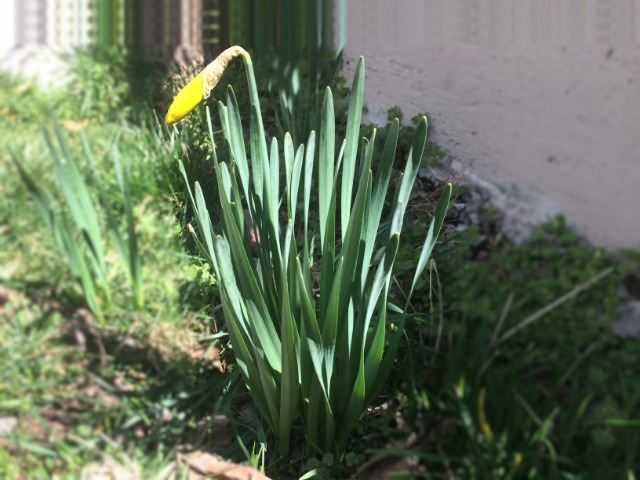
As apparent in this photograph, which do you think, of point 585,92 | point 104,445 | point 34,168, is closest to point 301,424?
point 104,445

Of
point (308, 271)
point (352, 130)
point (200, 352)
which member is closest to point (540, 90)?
point (352, 130)

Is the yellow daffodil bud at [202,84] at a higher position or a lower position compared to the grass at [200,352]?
higher

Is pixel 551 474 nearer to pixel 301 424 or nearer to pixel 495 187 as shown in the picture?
pixel 495 187

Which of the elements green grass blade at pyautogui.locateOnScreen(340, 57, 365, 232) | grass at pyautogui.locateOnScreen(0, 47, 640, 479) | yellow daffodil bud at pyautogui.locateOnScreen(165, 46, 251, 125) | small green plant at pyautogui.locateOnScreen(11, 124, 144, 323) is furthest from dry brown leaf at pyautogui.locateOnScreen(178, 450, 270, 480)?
yellow daffodil bud at pyautogui.locateOnScreen(165, 46, 251, 125)

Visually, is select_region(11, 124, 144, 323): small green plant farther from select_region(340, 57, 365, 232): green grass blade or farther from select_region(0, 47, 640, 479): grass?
select_region(340, 57, 365, 232): green grass blade

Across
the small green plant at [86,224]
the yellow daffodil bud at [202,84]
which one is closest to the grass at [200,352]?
the small green plant at [86,224]

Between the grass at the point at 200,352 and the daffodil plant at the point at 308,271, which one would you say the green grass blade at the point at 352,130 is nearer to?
the daffodil plant at the point at 308,271
